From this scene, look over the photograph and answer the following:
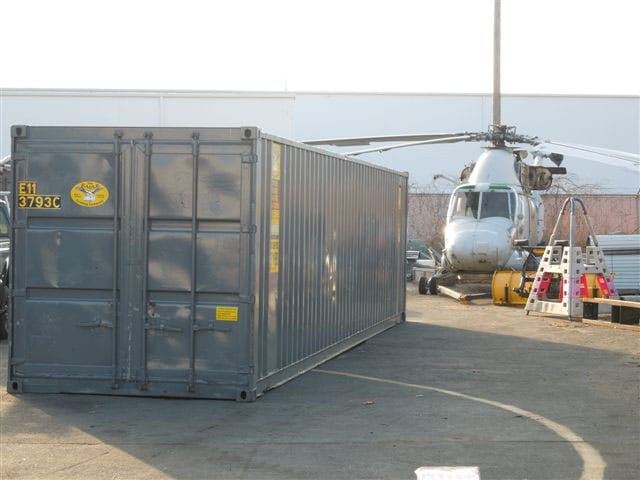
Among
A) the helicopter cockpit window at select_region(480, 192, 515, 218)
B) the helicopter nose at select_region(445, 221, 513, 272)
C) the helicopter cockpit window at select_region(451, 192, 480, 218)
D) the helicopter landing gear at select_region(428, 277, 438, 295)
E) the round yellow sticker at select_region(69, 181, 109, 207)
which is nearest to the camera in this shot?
the round yellow sticker at select_region(69, 181, 109, 207)

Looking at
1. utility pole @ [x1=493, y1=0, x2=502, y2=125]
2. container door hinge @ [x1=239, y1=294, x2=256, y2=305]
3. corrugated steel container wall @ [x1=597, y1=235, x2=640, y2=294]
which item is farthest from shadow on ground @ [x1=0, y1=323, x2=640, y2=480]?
utility pole @ [x1=493, y1=0, x2=502, y2=125]

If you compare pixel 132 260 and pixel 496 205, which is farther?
pixel 496 205

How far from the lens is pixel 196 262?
9578 mm

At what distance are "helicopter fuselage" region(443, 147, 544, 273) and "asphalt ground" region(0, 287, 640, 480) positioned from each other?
8.90 m

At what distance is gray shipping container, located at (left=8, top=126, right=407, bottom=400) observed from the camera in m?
9.52

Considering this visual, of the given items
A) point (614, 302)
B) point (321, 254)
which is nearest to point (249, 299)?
point (321, 254)

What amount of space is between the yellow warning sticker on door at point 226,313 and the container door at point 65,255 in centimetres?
107

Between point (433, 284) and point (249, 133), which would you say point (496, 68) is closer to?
point (433, 284)

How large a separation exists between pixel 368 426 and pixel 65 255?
353 centimetres

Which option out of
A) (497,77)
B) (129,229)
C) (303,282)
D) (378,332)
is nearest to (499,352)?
(378,332)

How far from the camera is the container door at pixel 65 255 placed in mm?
9750

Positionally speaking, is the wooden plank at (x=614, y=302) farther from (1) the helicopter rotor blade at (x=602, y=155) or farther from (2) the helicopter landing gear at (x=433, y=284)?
(2) the helicopter landing gear at (x=433, y=284)

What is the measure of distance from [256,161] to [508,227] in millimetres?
13648

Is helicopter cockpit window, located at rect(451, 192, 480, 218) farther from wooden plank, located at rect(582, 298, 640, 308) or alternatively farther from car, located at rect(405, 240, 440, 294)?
wooden plank, located at rect(582, 298, 640, 308)
